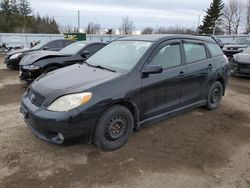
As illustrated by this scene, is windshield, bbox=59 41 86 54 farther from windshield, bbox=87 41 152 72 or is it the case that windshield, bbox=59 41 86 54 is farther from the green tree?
the green tree

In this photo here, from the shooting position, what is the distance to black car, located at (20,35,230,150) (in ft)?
9.91

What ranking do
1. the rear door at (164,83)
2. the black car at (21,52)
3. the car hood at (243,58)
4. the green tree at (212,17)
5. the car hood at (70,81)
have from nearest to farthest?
the car hood at (70,81) → the rear door at (164,83) → the car hood at (243,58) → the black car at (21,52) → the green tree at (212,17)

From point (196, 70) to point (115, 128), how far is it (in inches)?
84.5

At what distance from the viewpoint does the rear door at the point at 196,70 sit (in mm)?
4438

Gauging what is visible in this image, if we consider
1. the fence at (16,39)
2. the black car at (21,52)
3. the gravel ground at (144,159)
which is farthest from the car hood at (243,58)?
the fence at (16,39)

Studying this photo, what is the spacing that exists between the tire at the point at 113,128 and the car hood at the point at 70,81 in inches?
18.7

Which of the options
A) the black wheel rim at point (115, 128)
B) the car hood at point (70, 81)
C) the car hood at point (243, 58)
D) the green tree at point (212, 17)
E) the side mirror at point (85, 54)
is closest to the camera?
the car hood at point (70, 81)

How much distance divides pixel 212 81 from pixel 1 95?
560 cm

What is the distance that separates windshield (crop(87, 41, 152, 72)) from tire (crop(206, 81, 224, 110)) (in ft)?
6.91

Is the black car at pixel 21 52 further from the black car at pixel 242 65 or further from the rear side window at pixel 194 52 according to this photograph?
the black car at pixel 242 65

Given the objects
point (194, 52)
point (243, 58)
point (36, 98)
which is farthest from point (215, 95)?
point (243, 58)

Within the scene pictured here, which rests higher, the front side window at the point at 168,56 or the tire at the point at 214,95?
the front side window at the point at 168,56

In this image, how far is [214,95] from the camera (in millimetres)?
5328

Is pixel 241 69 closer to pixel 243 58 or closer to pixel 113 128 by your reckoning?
pixel 243 58
